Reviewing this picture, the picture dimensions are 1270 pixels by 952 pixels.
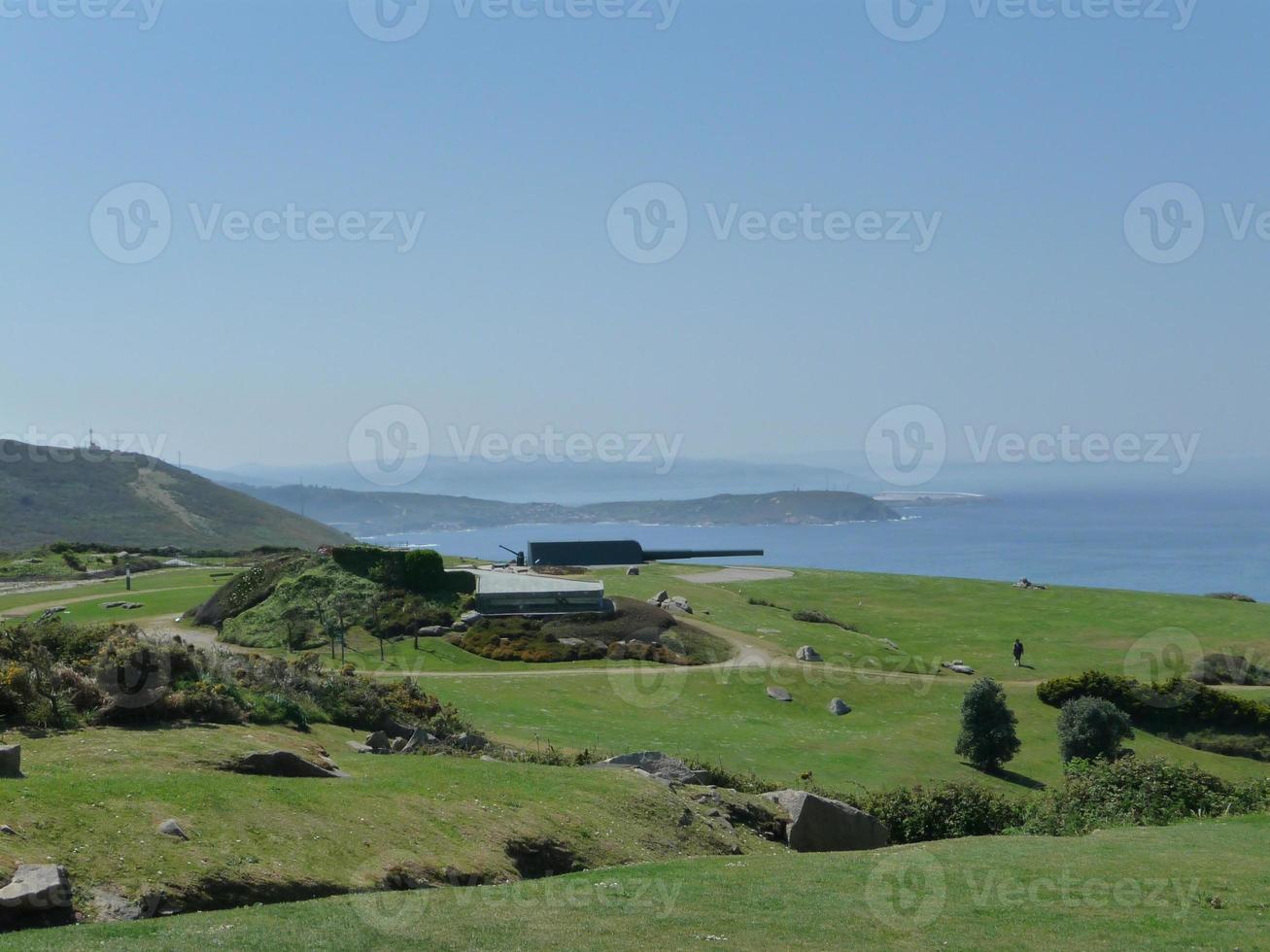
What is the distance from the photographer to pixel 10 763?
13.8 metres

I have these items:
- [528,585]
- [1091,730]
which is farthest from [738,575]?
[1091,730]

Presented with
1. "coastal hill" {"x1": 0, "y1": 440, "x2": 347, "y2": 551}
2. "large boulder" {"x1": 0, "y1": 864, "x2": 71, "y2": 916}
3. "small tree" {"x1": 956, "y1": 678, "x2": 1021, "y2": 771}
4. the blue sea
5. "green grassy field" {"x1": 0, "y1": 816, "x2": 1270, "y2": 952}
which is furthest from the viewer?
"coastal hill" {"x1": 0, "y1": 440, "x2": 347, "y2": 551}

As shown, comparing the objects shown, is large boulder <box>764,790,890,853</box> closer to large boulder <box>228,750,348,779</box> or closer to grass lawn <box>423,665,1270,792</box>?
grass lawn <box>423,665,1270,792</box>

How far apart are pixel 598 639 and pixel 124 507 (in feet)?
364

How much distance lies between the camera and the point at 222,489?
15350 cm

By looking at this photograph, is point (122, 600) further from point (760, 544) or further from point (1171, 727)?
point (760, 544)

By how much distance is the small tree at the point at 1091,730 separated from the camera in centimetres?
3072

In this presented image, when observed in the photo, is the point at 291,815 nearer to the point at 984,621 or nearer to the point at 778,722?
the point at 778,722

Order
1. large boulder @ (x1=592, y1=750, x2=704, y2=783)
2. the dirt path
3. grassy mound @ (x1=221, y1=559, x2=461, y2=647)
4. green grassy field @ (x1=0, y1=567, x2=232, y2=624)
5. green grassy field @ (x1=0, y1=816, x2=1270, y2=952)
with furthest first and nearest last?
the dirt path < green grassy field @ (x1=0, y1=567, x2=232, y2=624) < grassy mound @ (x1=221, y1=559, x2=461, y2=647) < large boulder @ (x1=592, y1=750, x2=704, y2=783) < green grassy field @ (x1=0, y1=816, x2=1270, y2=952)

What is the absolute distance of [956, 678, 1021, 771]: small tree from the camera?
1201 inches

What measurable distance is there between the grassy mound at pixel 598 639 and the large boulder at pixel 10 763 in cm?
2548

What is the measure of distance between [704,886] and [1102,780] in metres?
13.2

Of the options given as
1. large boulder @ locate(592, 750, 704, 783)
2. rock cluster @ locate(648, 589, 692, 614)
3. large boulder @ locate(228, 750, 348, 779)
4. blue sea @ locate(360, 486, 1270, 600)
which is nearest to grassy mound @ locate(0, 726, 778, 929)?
large boulder @ locate(228, 750, 348, 779)

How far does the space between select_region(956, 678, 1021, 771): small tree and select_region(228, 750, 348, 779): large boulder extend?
64.5 feet
